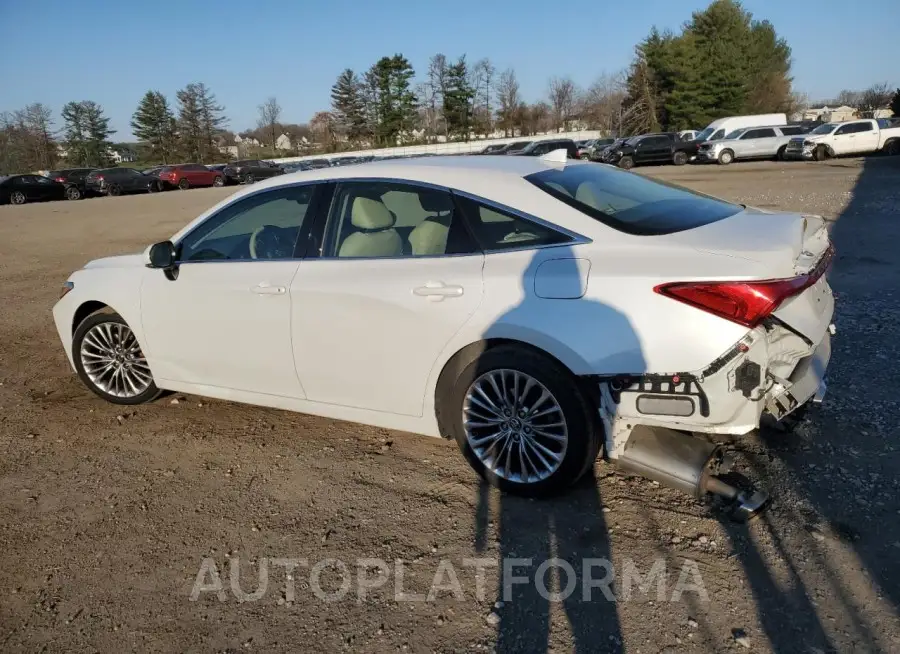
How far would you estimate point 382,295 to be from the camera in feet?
11.4

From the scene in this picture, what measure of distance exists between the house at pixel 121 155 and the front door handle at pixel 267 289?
3241 inches

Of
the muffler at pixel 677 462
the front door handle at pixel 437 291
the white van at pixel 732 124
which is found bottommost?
the muffler at pixel 677 462

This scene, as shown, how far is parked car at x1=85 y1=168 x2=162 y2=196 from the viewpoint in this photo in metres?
36.9

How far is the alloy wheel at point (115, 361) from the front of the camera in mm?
4699

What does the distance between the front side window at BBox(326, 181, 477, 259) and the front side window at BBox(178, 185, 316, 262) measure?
1.06 feet

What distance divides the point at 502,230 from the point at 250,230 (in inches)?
71.9

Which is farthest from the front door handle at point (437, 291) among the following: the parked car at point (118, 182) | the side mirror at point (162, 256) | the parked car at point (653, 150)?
the parked car at point (118, 182)

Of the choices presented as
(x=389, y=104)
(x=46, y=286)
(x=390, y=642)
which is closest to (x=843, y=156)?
(x=46, y=286)

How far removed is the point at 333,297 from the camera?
11.8ft

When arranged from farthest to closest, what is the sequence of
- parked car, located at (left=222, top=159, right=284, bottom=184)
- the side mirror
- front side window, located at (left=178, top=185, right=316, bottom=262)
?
parked car, located at (left=222, top=159, right=284, bottom=184) → the side mirror → front side window, located at (left=178, top=185, right=316, bottom=262)

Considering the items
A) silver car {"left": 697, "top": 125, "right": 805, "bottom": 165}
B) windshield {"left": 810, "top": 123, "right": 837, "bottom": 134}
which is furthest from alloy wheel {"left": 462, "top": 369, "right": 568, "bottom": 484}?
silver car {"left": 697, "top": 125, "right": 805, "bottom": 165}

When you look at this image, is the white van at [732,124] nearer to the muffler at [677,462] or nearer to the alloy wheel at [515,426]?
the muffler at [677,462]

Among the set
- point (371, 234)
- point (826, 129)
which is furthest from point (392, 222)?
point (826, 129)

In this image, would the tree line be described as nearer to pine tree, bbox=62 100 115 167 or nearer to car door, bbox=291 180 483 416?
pine tree, bbox=62 100 115 167
